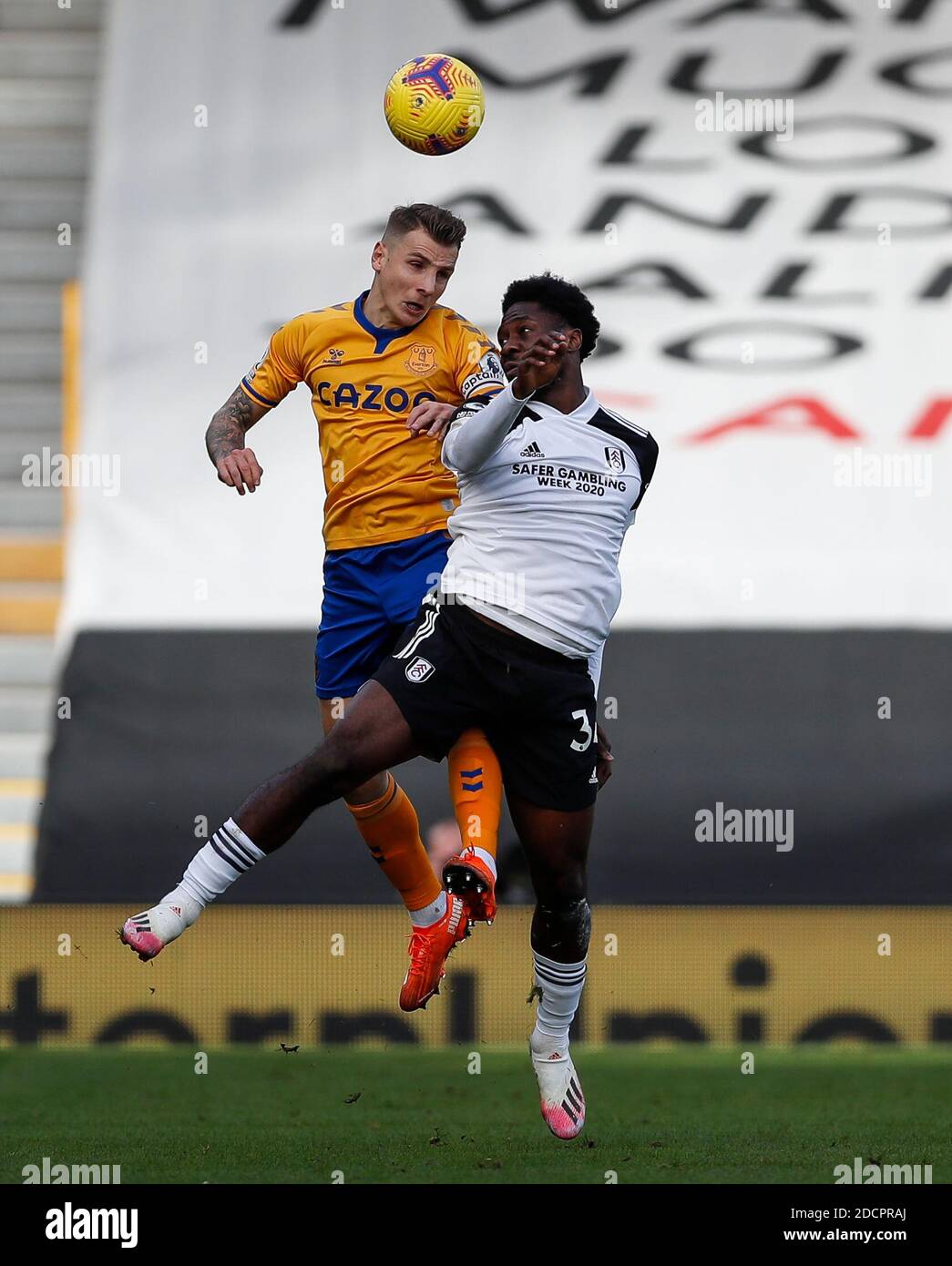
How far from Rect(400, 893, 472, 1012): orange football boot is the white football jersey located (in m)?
0.83

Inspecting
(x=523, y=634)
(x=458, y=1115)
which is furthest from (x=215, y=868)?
(x=458, y=1115)

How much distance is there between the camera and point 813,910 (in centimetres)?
918

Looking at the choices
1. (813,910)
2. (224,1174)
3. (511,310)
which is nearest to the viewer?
(511,310)

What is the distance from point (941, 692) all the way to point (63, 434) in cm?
504

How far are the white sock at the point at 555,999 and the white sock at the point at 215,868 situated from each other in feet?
3.08

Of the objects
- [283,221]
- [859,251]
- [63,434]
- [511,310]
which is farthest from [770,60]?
[511,310]

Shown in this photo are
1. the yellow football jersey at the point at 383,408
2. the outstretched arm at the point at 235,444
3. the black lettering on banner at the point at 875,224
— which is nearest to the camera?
the outstretched arm at the point at 235,444

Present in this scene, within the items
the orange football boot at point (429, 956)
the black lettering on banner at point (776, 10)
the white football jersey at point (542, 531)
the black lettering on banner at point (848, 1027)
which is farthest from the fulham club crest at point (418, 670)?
the black lettering on banner at point (776, 10)

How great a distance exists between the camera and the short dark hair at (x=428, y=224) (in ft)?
17.9

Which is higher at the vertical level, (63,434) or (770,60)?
(770,60)

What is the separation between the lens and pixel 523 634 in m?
5.15

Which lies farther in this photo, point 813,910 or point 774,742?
point 774,742

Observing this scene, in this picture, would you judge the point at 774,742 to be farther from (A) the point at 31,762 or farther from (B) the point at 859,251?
(A) the point at 31,762

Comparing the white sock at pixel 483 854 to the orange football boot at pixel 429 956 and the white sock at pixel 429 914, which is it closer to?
the orange football boot at pixel 429 956
